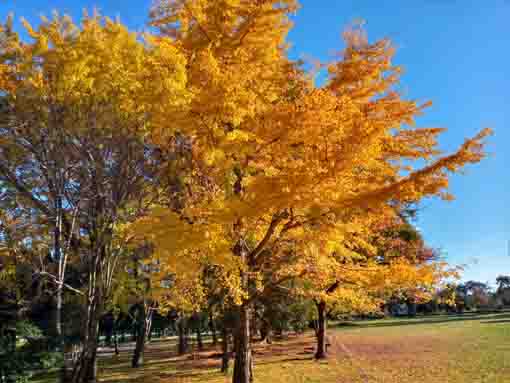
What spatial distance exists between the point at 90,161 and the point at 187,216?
5.20 metres

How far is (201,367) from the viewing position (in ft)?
58.2

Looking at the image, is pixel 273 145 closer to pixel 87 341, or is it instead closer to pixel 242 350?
pixel 242 350

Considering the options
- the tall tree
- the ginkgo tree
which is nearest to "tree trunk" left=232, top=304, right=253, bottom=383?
the ginkgo tree

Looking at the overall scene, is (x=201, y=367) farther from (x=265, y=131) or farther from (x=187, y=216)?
(x=265, y=131)

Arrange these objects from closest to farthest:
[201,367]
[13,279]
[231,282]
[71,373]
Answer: [231,282], [71,373], [13,279], [201,367]

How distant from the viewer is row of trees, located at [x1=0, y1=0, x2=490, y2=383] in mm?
5738

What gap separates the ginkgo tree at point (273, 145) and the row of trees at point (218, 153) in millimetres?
30

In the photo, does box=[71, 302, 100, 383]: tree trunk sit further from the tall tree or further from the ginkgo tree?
the ginkgo tree

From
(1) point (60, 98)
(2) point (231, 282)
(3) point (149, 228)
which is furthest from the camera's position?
(1) point (60, 98)

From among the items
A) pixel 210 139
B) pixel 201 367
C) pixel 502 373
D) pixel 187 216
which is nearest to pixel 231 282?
pixel 187 216

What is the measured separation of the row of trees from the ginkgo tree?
1.2 inches

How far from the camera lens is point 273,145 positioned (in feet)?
21.3

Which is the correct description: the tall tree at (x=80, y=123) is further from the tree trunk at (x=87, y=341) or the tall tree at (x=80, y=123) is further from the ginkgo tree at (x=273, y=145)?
the ginkgo tree at (x=273, y=145)

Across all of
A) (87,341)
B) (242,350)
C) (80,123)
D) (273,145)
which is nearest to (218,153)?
(273,145)
